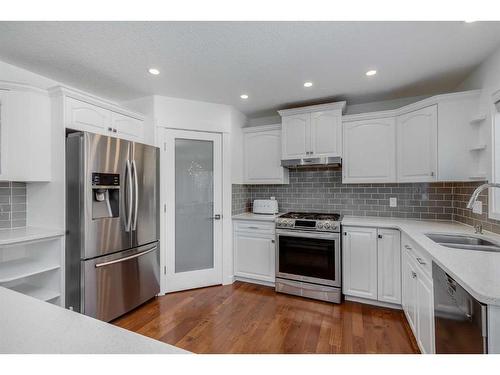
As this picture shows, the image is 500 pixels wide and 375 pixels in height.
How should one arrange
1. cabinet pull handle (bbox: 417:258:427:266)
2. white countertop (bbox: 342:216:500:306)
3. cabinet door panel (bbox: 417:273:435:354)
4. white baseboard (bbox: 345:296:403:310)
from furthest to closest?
white baseboard (bbox: 345:296:403:310)
cabinet pull handle (bbox: 417:258:427:266)
cabinet door panel (bbox: 417:273:435:354)
white countertop (bbox: 342:216:500:306)

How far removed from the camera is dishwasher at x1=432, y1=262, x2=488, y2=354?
3.34 ft

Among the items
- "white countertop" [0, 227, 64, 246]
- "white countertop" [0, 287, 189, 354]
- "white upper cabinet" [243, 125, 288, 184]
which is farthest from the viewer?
"white upper cabinet" [243, 125, 288, 184]

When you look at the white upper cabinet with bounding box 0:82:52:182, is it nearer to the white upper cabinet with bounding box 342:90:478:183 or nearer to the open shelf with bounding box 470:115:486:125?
the white upper cabinet with bounding box 342:90:478:183

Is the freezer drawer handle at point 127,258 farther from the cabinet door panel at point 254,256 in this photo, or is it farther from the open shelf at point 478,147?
the open shelf at point 478,147

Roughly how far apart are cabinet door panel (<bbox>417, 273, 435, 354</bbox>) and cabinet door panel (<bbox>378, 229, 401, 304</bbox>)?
2.21 ft

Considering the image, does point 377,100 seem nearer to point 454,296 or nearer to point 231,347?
point 454,296

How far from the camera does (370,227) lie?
8.44 feet

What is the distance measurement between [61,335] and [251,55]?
6.96 feet

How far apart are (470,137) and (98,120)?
3608 mm

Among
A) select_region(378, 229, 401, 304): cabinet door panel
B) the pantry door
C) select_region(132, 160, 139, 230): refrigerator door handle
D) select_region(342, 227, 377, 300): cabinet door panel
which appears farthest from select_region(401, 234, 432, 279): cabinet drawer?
select_region(132, 160, 139, 230): refrigerator door handle

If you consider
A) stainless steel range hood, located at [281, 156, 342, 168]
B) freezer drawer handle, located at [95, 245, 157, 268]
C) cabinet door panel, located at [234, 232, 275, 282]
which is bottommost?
cabinet door panel, located at [234, 232, 275, 282]

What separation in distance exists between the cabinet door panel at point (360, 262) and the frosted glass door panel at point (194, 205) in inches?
66.2
